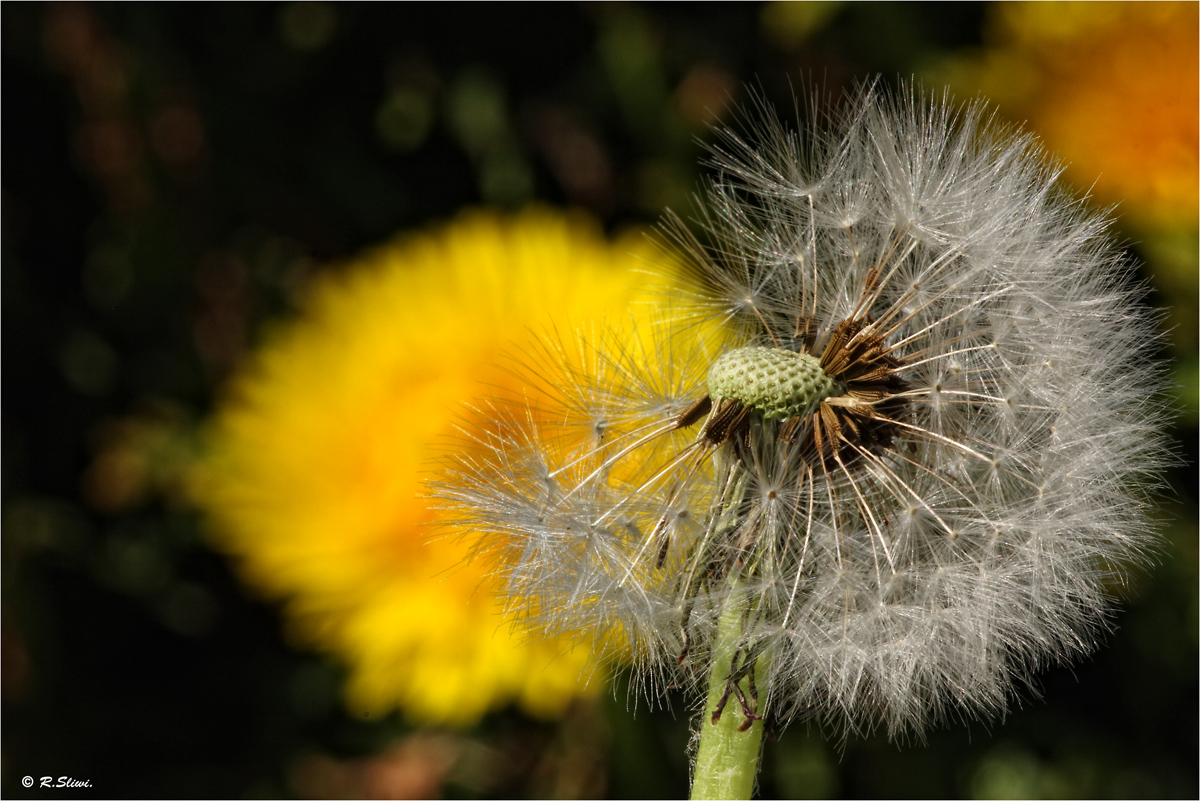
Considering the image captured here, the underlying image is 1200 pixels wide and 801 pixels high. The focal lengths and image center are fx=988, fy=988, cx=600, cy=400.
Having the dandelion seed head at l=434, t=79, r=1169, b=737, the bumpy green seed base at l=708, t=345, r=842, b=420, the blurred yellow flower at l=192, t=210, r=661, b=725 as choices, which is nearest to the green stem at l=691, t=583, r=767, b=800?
the dandelion seed head at l=434, t=79, r=1169, b=737

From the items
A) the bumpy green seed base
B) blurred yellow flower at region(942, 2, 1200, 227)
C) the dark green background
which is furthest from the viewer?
the dark green background

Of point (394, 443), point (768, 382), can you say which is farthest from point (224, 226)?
point (768, 382)

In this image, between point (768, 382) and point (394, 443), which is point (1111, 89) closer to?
point (768, 382)

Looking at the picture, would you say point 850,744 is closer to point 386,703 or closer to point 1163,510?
point 1163,510

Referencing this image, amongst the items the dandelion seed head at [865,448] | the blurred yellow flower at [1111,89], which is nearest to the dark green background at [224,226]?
the blurred yellow flower at [1111,89]

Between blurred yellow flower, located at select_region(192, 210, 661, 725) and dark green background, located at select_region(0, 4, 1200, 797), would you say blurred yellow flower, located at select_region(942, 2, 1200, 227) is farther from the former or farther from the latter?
blurred yellow flower, located at select_region(192, 210, 661, 725)

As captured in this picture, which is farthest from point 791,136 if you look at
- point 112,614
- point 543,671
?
point 112,614
